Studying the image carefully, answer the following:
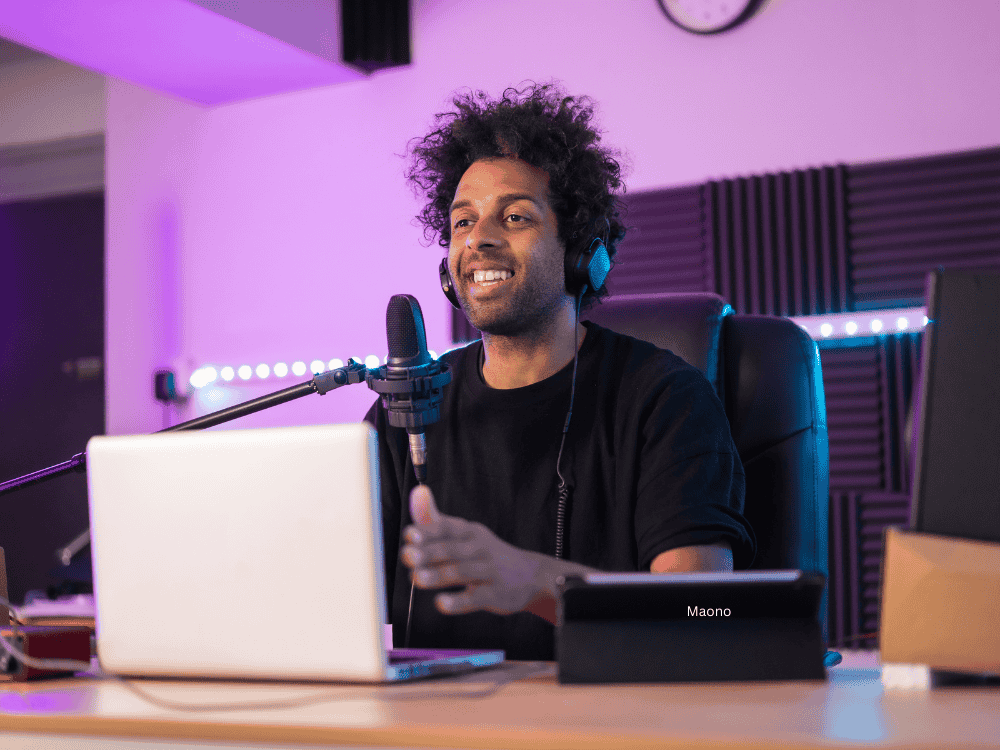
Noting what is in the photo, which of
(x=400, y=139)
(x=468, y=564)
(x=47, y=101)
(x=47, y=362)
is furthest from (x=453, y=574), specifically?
(x=47, y=101)

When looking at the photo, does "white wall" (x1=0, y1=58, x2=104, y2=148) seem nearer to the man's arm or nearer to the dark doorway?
the dark doorway

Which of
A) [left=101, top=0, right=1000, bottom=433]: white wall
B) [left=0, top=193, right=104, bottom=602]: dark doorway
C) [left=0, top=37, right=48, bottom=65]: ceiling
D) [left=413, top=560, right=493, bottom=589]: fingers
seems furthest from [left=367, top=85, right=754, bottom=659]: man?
[left=0, top=37, right=48, bottom=65]: ceiling

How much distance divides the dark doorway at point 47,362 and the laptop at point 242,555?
4071 millimetres

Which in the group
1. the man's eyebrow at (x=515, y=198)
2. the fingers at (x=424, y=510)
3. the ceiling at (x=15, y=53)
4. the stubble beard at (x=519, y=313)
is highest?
the ceiling at (x=15, y=53)

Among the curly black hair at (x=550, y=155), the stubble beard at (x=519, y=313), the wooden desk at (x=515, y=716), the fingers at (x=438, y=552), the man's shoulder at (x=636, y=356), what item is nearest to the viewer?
the wooden desk at (x=515, y=716)

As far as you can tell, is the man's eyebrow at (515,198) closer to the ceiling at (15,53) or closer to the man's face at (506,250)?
the man's face at (506,250)

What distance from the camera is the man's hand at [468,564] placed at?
106cm

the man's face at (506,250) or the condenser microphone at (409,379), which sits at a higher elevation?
the man's face at (506,250)

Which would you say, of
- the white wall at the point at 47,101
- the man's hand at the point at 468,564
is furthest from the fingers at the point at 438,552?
the white wall at the point at 47,101

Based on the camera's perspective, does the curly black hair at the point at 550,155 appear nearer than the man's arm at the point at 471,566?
No

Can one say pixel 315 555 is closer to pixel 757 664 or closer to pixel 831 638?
pixel 757 664

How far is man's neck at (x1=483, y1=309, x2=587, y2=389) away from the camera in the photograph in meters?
1.97

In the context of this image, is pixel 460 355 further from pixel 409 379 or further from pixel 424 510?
pixel 424 510

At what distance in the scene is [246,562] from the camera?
108 centimetres
